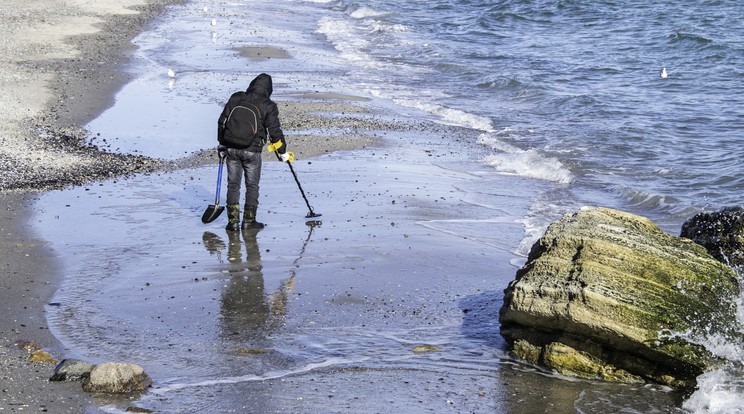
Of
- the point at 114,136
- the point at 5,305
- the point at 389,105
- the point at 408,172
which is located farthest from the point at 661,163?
the point at 5,305

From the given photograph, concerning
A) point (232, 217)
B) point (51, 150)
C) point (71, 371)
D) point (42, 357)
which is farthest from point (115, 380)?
point (51, 150)

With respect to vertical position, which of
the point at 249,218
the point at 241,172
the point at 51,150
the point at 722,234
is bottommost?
the point at 51,150

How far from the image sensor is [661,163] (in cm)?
1691

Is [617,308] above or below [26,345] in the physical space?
above

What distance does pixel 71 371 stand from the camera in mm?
7023

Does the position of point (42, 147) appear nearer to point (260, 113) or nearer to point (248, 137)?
point (248, 137)

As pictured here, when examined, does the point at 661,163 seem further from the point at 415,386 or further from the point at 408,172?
the point at 415,386

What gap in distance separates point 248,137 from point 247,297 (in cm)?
283

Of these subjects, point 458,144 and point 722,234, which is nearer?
point 722,234

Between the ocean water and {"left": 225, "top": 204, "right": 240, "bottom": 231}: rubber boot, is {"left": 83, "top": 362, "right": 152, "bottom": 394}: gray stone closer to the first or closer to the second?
the ocean water

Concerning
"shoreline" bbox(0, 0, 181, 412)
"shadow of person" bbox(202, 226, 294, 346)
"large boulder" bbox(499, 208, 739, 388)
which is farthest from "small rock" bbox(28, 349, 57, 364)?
"large boulder" bbox(499, 208, 739, 388)

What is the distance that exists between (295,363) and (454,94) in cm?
1654

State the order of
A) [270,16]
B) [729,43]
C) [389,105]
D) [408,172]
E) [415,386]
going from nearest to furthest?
[415,386], [408,172], [389,105], [729,43], [270,16]

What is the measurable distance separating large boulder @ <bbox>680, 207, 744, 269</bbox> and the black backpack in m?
5.15
